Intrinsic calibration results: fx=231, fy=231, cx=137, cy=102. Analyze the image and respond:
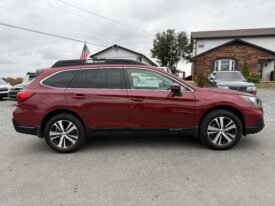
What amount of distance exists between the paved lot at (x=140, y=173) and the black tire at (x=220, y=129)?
18cm

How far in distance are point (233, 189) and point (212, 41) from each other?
103ft

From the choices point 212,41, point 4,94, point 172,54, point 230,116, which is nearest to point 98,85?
point 230,116

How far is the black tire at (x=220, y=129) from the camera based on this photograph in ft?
14.5

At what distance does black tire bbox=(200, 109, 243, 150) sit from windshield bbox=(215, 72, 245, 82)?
788 cm

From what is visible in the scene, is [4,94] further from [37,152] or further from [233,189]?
[233,189]

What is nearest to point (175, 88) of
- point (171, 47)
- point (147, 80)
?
point (147, 80)

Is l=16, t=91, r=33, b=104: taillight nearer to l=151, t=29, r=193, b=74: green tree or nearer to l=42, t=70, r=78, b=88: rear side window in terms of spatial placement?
l=42, t=70, r=78, b=88: rear side window

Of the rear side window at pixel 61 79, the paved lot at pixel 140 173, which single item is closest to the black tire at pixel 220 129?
the paved lot at pixel 140 173

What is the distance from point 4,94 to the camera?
14.3 metres

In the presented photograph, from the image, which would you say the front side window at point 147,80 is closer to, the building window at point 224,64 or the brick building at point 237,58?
the brick building at point 237,58

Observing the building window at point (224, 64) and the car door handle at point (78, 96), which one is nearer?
the car door handle at point (78, 96)

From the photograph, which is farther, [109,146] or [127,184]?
[109,146]

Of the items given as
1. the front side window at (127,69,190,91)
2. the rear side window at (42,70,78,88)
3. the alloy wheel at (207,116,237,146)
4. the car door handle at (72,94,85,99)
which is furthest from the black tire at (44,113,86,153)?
the alloy wheel at (207,116,237,146)

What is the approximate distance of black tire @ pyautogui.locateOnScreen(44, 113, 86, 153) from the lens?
445 centimetres
